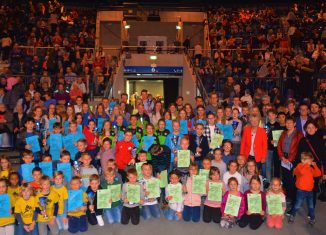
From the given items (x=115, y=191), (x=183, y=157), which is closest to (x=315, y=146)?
(x=183, y=157)

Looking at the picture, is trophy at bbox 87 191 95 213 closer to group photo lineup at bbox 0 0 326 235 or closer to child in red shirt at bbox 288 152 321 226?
group photo lineup at bbox 0 0 326 235

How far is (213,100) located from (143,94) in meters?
2.06

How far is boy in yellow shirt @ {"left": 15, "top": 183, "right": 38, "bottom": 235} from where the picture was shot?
7922 millimetres

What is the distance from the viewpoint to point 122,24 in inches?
1077

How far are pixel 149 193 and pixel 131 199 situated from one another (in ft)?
1.26

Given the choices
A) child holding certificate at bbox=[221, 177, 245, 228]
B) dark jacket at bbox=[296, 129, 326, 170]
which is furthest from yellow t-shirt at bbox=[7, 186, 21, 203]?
dark jacket at bbox=[296, 129, 326, 170]

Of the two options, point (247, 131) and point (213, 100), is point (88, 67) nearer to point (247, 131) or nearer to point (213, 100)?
point (213, 100)

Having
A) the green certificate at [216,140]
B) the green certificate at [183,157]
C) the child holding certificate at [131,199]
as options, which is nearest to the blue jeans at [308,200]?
the green certificate at [216,140]

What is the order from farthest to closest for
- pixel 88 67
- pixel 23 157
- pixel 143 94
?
pixel 88 67 → pixel 143 94 → pixel 23 157

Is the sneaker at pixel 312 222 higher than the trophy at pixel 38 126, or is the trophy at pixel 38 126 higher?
the trophy at pixel 38 126

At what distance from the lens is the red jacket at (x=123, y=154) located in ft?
30.9

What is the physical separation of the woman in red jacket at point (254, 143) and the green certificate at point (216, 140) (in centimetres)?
44

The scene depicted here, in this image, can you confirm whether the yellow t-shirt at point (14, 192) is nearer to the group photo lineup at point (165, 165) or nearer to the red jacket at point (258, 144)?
the group photo lineup at point (165, 165)

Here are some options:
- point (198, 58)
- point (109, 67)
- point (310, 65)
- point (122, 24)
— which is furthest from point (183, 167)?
point (122, 24)
